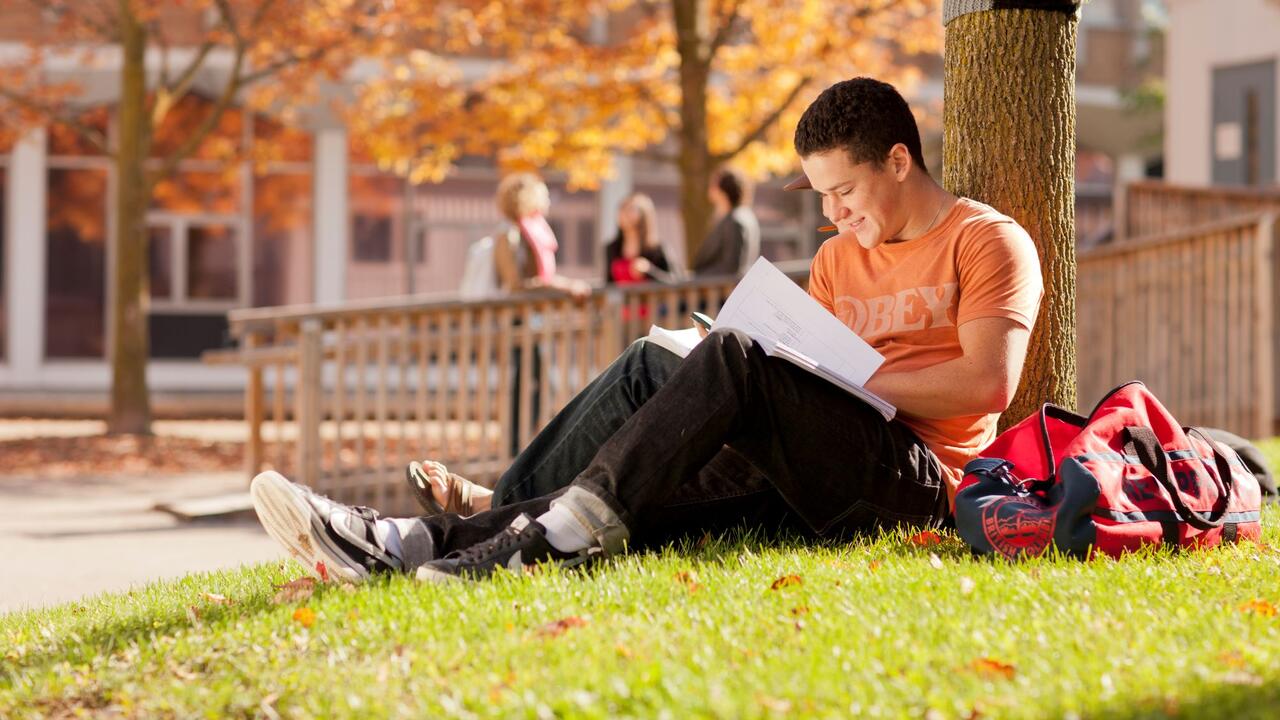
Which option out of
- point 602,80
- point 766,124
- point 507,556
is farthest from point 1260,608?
point 602,80

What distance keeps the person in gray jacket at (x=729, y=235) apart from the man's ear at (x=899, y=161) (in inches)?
224

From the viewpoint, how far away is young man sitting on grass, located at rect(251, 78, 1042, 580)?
375cm

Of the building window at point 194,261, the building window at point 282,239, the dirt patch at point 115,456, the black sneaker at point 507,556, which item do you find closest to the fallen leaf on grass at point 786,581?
the black sneaker at point 507,556

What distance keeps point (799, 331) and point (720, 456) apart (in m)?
0.46

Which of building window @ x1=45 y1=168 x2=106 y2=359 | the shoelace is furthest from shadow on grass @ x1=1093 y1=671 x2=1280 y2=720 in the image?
building window @ x1=45 y1=168 x2=106 y2=359

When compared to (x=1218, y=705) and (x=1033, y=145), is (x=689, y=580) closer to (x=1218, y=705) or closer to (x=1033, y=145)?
(x=1218, y=705)

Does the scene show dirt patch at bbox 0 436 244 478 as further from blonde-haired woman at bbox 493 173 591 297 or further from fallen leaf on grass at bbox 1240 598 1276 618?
fallen leaf on grass at bbox 1240 598 1276 618

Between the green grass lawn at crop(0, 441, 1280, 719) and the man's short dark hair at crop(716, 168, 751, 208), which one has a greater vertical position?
the man's short dark hair at crop(716, 168, 751, 208)

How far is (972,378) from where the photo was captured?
391 cm

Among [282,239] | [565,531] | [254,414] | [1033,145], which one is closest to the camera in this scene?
[565,531]

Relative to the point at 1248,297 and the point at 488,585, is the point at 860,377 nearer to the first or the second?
the point at 488,585

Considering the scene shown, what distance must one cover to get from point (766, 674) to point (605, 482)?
98 cm

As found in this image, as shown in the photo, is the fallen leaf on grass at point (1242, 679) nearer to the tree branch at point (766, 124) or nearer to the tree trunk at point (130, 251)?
the tree branch at point (766, 124)

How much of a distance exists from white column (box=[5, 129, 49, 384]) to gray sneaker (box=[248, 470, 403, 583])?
1679 centimetres
